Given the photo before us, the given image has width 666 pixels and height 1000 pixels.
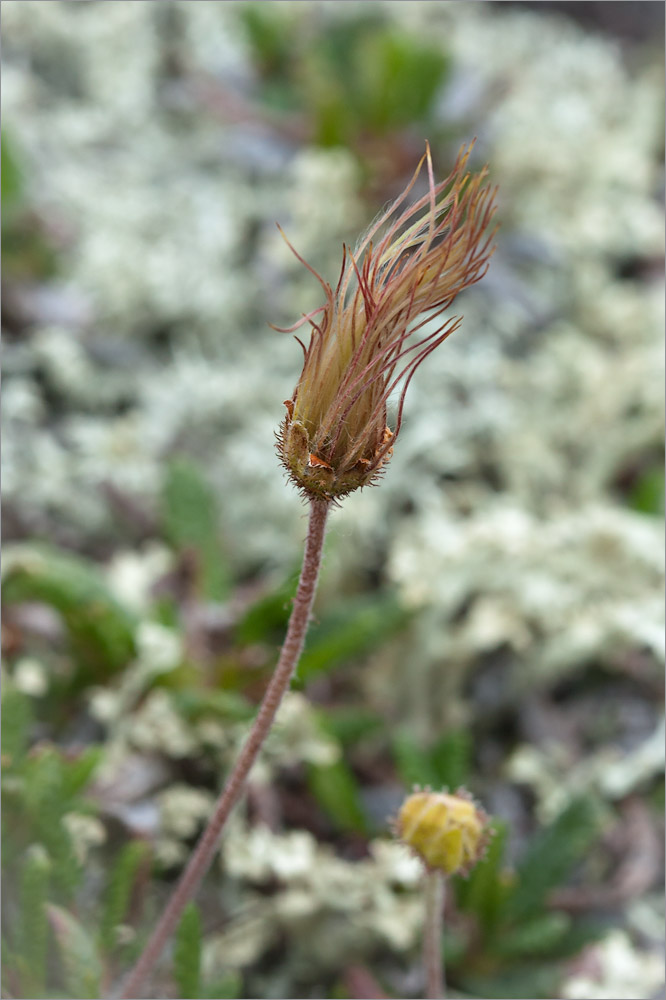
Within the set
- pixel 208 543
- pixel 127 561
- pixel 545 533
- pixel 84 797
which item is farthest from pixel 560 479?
pixel 84 797

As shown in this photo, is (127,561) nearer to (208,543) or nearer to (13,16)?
(208,543)

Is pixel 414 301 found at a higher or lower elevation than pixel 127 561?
lower

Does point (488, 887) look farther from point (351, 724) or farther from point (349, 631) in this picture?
point (349, 631)

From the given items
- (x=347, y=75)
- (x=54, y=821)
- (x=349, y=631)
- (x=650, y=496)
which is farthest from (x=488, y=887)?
(x=347, y=75)

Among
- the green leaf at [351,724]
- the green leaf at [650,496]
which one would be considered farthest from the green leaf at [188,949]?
the green leaf at [650,496]

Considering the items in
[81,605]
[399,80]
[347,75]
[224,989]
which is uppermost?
[347,75]

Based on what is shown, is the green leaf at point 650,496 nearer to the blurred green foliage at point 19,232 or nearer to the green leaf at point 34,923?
the green leaf at point 34,923

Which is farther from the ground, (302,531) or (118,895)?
(302,531)

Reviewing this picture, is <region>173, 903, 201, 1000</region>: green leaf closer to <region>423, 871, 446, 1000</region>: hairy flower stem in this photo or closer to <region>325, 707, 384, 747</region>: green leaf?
<region>423, 871, 446, 1000</region>: hairy flower stem
